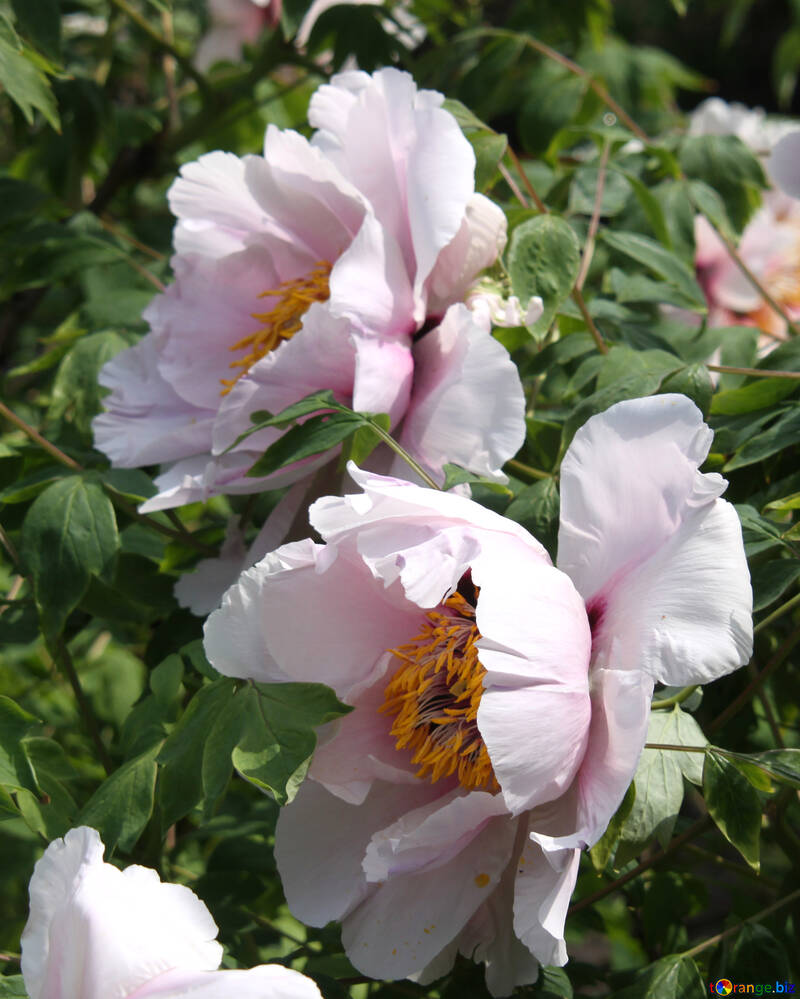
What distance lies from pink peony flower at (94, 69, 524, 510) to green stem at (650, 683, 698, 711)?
6.7 inches

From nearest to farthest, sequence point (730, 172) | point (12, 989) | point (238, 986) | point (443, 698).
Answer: point (238, 986), point (12, 989), point (443, 698), point (730, 172)

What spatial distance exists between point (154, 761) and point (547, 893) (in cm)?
24

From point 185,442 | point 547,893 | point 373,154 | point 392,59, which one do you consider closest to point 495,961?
point 547,893

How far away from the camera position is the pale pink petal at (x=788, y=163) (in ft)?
2.90

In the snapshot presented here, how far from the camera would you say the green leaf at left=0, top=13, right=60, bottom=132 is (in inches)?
32.3

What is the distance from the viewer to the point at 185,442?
2.58 ft

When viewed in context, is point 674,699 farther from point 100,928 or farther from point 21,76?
point 21,76

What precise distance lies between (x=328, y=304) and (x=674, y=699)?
0.32 metres

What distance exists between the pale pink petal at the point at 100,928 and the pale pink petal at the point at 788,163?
735 millimetres

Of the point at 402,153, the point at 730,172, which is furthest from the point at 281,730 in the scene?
the point at 730,172

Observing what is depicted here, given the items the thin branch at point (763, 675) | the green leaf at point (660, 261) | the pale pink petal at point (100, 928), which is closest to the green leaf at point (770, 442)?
the thin branch at point (763, 675)

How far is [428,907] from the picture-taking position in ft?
2.00

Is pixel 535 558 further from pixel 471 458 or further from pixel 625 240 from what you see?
pixel 625 240

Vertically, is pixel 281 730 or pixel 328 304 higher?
pixel 328 304
